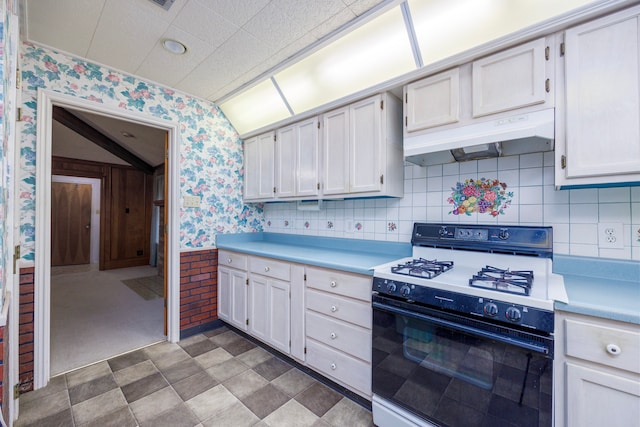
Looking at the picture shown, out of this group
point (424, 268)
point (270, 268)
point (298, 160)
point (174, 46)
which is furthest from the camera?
point (298, 160)

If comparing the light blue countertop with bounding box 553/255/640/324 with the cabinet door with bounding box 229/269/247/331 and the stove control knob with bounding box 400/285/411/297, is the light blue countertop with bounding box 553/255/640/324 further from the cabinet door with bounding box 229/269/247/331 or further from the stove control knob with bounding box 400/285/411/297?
the cabinet door with bounding box 229/269/247/331

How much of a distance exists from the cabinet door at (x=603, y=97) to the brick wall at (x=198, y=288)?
2.93 meters

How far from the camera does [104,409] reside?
1.72 m

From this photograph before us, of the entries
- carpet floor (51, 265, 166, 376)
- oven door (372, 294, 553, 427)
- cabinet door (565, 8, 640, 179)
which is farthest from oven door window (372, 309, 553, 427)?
carpet floor (51, 265, 166, 376)

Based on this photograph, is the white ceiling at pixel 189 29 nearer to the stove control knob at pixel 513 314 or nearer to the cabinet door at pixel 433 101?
the cabinet door at pixel 433 101

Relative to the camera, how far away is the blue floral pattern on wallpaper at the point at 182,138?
190cm

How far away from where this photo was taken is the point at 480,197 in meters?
1.79

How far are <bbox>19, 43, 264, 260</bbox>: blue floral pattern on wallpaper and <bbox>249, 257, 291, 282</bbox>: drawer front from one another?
2.46 feet

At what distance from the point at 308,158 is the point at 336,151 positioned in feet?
1.07

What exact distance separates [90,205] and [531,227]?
327 inches

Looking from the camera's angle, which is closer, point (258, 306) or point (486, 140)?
point (486, 140)

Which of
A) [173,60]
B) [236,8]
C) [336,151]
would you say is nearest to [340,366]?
[336,151]

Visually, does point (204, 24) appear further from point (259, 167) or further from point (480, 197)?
point (480, 197)

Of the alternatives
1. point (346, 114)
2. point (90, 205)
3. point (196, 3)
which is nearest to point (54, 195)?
point (90, 205)
